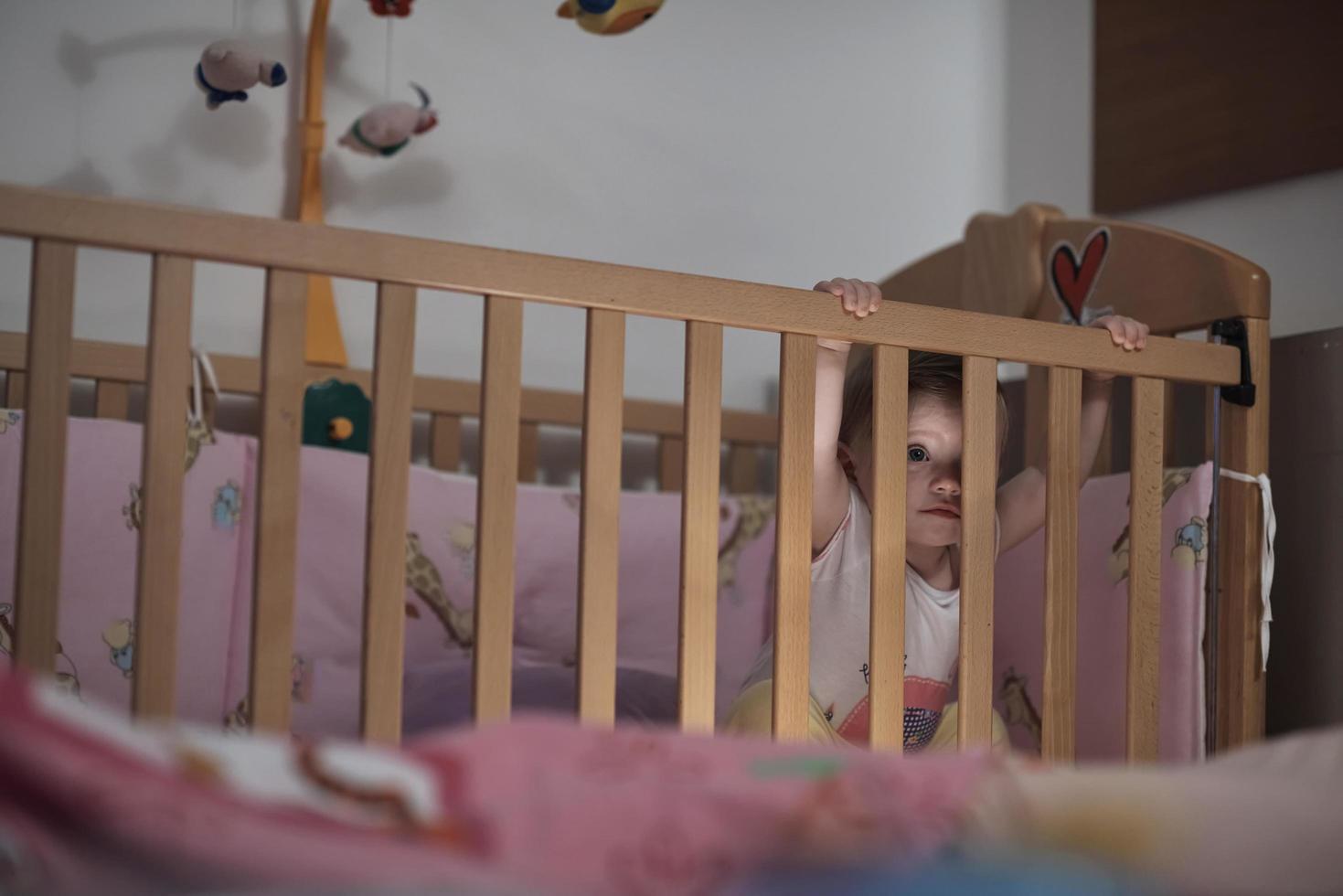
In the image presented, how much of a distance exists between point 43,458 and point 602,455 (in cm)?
36

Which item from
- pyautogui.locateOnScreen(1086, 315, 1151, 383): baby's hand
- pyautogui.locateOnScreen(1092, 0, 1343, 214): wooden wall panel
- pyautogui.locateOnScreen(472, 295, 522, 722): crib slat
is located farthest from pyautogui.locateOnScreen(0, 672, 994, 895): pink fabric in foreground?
pyautogui.locateOnScreen(1092, 0, 1343, 214): wooden wall panel

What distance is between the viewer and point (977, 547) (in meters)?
1.10

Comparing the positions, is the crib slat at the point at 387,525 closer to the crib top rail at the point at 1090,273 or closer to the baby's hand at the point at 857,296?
the baby's hand at the point at 857,296

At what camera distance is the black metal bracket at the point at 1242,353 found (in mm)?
1289

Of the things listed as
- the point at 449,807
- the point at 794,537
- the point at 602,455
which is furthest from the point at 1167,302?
the point at 449,807

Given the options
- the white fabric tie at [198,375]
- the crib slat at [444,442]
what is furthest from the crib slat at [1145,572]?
the white fabric tie at [198,375]

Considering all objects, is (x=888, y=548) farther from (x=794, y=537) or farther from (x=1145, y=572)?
(x=1145, y=572)

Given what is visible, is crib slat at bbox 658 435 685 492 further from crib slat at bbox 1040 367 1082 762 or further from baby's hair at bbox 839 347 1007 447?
crib slat at bbox 1040 367 1082 762

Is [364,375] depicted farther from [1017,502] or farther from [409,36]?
[1017,502]

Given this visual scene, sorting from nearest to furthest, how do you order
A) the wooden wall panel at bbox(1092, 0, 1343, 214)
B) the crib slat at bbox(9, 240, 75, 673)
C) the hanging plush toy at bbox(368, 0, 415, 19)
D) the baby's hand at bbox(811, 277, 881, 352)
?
the crib slat at bbox(9, 240, 75, 673), the baby's hand at bbox(811, 277, 881, 352), the hanging plush toy at bbox(368, 0, 415, 19), the wooden wall panel at bbox(1092, 0, 1343, 214)

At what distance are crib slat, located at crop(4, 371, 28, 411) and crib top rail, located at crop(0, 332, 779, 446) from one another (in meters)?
0.02

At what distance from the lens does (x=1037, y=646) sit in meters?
1.46

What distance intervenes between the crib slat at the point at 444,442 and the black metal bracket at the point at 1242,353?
876 mm

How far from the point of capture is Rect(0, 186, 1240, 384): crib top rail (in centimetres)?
81
